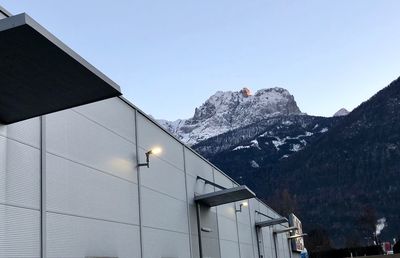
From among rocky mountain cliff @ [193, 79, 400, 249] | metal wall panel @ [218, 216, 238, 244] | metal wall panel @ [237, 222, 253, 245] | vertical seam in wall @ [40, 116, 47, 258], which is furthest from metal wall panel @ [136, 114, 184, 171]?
rocky mountain cliff @ [193, 79, 400, 249]

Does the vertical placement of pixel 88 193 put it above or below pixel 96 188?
below

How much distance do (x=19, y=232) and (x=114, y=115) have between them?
5.25 m

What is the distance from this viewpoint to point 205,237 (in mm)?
21109

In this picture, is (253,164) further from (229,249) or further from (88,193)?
(88,193)

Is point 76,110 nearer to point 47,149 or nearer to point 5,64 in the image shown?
point 47,149

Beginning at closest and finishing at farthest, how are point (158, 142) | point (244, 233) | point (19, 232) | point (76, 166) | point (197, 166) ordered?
1. point (19, 232)
2. point (76, 166)
3. point (158, 142)
4. point (197, 166)
5. point (244, 233)

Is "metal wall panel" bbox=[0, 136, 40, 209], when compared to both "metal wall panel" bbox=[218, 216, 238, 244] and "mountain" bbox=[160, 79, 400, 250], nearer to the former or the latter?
"metal wall panel" bbox=[218, 216, 238, 244]

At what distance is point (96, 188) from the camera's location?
37.9 ft

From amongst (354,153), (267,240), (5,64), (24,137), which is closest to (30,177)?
(24,137)

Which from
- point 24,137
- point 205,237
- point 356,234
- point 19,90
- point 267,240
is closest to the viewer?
point 19,90

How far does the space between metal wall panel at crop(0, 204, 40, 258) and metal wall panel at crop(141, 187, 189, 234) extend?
18.8 feet

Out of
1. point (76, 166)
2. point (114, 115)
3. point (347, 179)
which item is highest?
point (347, 179)

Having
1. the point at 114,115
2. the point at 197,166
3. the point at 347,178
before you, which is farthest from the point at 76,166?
the point at 347,178

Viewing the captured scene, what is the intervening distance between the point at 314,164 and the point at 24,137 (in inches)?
6332
